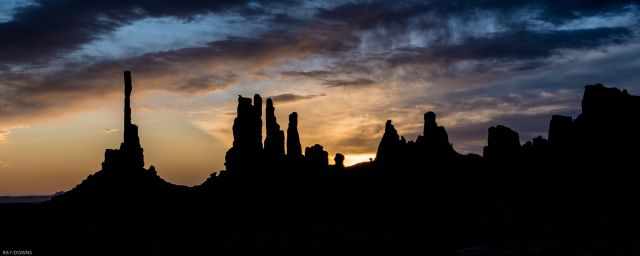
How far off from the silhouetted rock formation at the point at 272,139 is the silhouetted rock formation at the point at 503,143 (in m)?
40.2

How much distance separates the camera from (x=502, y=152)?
110 metres

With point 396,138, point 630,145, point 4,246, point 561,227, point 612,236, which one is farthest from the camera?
point 396,138

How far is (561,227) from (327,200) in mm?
46602

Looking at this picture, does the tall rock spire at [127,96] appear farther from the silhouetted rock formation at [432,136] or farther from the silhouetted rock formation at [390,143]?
the silhouetted rock formation at [432,136]

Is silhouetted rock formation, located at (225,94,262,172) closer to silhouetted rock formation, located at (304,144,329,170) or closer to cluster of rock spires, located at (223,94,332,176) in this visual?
cluster of rock spires, located at (223,94,332,176)

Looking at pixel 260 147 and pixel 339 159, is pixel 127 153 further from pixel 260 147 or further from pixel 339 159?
pixel 339 159

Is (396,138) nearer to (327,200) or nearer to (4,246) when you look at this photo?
(327,200)

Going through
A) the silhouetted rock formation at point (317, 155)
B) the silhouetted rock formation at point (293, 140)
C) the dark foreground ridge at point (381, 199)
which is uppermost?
the silhouetted rock formation at point (293, 140)

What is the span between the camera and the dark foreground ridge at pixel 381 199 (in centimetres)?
7319

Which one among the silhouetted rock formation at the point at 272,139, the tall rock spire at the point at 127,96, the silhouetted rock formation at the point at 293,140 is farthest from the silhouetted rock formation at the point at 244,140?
the tall rock spire at the point at 127,96

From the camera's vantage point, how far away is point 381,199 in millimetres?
106875

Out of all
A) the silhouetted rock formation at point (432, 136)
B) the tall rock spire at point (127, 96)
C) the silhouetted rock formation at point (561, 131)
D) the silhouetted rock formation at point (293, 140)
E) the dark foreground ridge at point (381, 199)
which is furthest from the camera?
the silhouetted rock formation at point (293, 140)

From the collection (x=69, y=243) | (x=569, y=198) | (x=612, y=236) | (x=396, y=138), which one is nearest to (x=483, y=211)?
(x=569, y=198)

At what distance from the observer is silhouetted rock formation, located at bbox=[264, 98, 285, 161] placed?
406 ft
